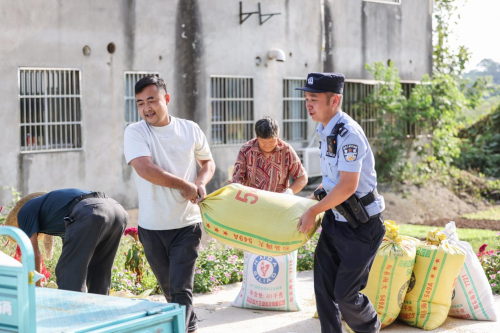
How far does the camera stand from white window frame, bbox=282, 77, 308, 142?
49.3ft

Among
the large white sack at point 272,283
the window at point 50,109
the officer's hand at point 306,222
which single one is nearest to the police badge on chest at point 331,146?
the officer's hand at point 306,222

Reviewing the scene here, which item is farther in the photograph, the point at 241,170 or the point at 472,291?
the point at 241,170

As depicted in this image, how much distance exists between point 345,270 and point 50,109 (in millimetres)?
7752

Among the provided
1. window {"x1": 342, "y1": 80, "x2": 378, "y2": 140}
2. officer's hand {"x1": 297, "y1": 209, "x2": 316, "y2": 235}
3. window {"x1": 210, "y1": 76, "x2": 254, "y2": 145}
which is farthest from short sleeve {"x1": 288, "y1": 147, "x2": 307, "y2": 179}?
window {"x1": 342, "y1": 80, "x2": 378, "y2": 140}

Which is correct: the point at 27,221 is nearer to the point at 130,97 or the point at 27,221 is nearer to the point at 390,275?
the point at 390,275

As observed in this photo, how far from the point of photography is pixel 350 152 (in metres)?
4.54

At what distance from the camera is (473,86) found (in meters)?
18.2

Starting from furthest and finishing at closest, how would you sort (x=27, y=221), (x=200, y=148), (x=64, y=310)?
(x=200, y=148) < (x=27, y=221) < (x=64, y=310)

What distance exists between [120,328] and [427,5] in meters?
16.8

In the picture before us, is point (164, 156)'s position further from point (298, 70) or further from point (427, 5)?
point (427, 5)

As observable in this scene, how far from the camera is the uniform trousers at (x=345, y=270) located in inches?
186

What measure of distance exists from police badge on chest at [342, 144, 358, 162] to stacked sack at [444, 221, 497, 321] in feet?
5.79

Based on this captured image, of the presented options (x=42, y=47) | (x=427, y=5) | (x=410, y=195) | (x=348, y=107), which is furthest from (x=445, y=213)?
(x=42, y=47)

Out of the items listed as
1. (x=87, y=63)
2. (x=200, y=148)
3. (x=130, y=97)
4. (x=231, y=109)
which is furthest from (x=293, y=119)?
(x=200, y=148)
